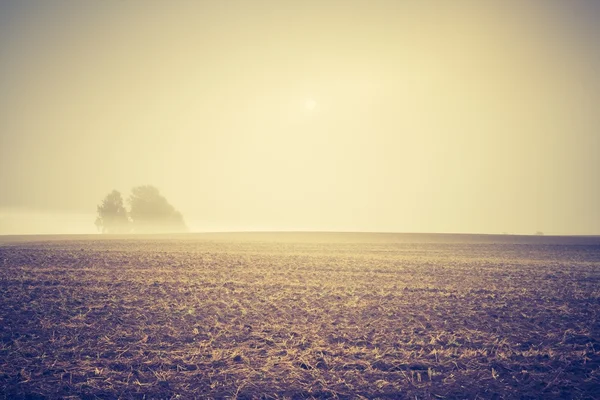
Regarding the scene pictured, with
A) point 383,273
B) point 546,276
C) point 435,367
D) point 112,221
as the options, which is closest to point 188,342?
point 435,367

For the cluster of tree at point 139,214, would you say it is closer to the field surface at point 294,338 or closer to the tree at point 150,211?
the tree at point 150,211

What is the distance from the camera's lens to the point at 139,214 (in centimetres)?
7812

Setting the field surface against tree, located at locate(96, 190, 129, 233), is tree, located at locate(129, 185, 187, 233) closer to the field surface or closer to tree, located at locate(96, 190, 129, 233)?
tree, located at locate(96, 190, 129, 233)

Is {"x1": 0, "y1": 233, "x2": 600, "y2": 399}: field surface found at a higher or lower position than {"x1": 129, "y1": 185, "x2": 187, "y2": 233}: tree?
lower

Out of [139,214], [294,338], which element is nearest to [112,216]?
[139,214]

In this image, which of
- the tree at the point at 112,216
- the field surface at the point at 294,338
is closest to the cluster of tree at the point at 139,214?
the tree at the point at 112,216

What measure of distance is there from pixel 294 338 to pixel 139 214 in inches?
3193

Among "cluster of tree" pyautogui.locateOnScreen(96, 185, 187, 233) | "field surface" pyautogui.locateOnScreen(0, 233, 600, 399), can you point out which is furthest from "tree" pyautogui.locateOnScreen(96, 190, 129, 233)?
"field surface" pyautogui.locateOnScreen(0, 233, 600, 399)

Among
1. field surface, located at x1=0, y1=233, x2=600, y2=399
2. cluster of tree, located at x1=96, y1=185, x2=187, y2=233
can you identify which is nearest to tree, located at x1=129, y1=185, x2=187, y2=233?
cluster of tree, located at x1=96, y1=185, x2=187, y2=233

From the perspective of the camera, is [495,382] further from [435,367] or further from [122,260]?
[122,260]

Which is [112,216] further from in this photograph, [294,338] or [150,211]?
[294,338]

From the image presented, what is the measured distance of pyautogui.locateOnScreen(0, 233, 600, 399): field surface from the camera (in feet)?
20.0

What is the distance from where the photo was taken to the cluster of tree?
249ft

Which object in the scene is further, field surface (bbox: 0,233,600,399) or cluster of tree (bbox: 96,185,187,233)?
cluster of tree (bbox: 96,185,187,233)
